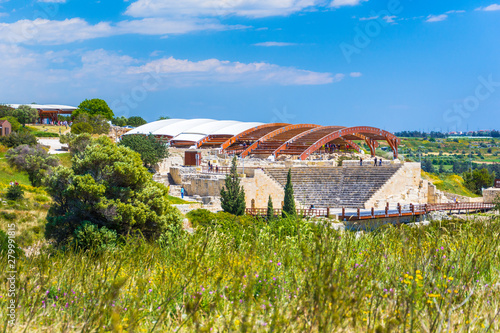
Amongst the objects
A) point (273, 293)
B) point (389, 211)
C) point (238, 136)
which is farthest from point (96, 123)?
point (273, 293)

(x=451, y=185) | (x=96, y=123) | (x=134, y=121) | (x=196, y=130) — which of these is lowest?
(x=451, y=185)

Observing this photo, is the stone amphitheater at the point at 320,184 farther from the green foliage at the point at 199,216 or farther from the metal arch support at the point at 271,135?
the metal arch support at the point at 271,135

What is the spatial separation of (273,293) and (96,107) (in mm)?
63770

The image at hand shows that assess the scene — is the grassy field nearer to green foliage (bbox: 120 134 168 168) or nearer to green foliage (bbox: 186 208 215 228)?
green foliage (bbox: 120 134 168 168)

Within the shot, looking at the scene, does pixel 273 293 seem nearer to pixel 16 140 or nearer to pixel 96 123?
pixel 16 140

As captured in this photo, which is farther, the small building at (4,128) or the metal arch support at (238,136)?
the metal arch support at (238,136)

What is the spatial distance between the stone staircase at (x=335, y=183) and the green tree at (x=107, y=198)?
1507cm

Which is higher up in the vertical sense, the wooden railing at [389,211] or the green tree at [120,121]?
the green tree at [120,121]

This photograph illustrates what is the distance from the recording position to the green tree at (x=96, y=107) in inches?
2527

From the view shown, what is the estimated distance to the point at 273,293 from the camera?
467cm

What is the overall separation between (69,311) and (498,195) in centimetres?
3193

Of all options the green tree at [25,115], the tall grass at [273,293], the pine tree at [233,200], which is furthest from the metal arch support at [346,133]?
the tall grass at [273,293]

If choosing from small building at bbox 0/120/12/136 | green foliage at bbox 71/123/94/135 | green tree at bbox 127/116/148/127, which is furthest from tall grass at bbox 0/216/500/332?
green tree at bbox 127/116/148/127

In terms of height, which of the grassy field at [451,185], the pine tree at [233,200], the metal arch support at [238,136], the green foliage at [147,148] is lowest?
the grassy field at [451,185]
